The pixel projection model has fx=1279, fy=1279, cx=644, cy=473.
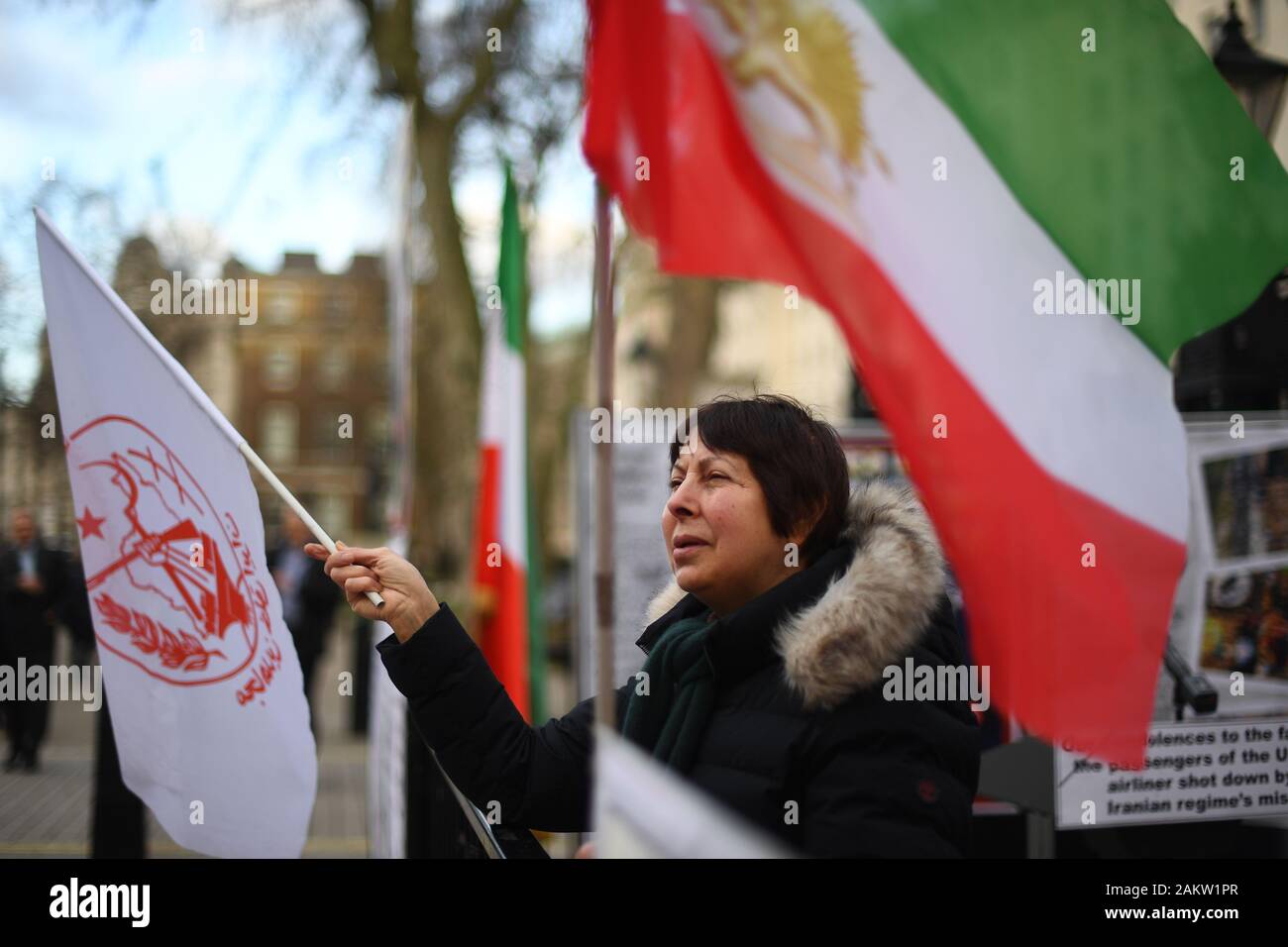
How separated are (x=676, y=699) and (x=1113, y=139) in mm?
1683

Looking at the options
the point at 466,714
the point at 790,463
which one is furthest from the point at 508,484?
the point at 790,463

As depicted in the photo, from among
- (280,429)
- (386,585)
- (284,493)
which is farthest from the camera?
(280,429)

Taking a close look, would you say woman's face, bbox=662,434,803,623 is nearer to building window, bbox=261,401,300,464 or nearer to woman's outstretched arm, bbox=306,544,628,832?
woman's outstretched arm, bbox=306,544,628,832

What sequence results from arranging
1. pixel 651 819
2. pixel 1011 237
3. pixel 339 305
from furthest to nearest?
pixel 339 305, pixel 1011 237, pixel 651 819

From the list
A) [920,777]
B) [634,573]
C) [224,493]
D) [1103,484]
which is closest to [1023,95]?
[1103,484]

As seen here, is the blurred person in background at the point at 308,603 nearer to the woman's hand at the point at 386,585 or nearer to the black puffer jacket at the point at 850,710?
the woman's hand at the point at 386,585

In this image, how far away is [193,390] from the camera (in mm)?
2711

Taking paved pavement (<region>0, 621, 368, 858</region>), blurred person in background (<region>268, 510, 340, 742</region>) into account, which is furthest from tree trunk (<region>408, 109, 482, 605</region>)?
paved pavement (<region>0, 621, 368, 858</region>)

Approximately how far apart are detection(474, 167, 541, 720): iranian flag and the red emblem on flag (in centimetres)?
412

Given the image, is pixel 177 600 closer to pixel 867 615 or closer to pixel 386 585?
pixel 386 585

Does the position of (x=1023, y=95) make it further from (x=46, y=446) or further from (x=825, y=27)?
(x=46, y=446)

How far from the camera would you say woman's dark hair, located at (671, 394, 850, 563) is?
7.63ft

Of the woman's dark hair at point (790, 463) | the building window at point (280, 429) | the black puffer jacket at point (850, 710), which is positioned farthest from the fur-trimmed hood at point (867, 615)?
the building window at point (280, 429)
